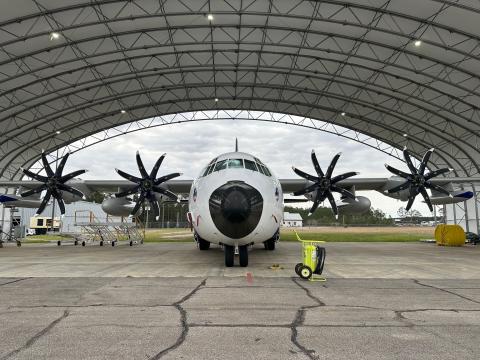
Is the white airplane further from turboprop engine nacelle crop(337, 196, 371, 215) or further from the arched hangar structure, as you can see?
the arched hangar structure

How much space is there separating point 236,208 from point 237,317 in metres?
4.39

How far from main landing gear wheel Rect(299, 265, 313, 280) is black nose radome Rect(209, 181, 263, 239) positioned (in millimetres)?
1699

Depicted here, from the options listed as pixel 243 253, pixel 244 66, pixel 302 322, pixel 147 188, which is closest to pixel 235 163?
pixel 243 253

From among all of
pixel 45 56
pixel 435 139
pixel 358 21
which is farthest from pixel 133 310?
pixel 435 139

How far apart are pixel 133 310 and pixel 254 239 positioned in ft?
17.7

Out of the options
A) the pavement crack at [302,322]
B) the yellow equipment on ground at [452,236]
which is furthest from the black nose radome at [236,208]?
the yellow equipment on ground at [452,236]

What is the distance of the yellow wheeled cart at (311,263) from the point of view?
31.7 feet

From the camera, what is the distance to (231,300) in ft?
22.7

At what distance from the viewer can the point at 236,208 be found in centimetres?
980

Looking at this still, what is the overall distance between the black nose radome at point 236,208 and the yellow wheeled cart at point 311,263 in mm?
1361

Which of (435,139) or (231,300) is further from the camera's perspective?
(435,139)

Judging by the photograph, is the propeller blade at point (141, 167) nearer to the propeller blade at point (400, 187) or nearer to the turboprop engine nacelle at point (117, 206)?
the turboprop engine nacelle at point (117, 206)

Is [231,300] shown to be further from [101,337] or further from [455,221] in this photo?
[455,221]

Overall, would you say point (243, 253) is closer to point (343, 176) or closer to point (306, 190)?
point (306, 190)
